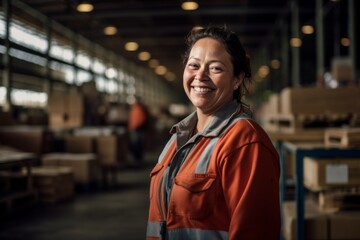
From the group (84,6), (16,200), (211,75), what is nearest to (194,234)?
(211,75)

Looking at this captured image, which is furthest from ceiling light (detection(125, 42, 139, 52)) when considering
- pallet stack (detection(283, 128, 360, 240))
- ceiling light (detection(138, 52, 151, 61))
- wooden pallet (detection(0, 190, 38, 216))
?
pallet stack (detection(283, 128, 360, 240))

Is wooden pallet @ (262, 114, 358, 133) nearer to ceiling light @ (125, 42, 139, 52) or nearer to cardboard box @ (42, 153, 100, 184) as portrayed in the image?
cardboard box @ (42, 153, 100, 184)

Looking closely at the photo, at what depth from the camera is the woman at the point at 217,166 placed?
188cm

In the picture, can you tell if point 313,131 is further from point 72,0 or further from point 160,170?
point 72,0

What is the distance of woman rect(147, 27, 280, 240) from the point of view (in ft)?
6.15

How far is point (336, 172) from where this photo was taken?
395cm

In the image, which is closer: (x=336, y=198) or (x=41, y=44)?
(x=336, y=198)

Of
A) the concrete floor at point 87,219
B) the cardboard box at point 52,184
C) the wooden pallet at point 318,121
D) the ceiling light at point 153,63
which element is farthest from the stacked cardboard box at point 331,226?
the ceiling light at point 153,63

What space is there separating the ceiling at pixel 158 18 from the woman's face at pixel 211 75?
9.66 meters

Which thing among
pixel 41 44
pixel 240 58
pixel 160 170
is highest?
pixel 41 44

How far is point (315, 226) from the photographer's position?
3.91m

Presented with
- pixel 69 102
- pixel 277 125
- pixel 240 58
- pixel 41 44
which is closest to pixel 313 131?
pixel 277 125

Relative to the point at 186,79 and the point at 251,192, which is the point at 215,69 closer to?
the point at 186,79

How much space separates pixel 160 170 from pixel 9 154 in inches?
238
